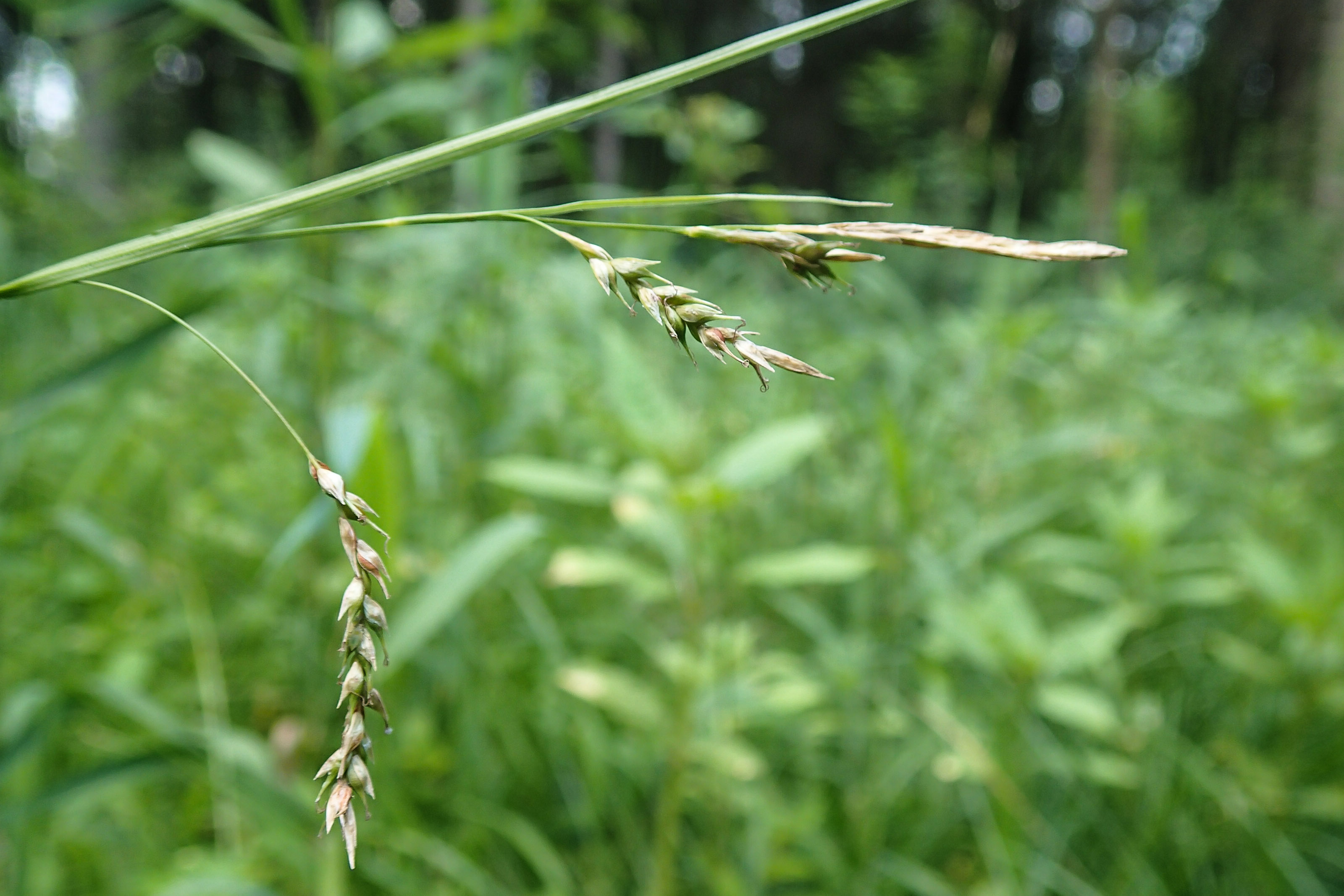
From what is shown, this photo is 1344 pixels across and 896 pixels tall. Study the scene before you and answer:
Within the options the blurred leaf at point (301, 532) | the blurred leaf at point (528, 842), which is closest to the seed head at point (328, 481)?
the blurred leaf at point (301, 532)

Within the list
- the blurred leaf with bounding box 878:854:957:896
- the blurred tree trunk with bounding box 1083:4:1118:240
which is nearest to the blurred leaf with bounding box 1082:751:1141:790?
the blurred leaf with bounding box 878:854:957:896

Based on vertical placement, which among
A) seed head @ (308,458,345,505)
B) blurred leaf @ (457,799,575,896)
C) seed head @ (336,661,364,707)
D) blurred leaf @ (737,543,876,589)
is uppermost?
seed head @ (308,458,345,505)

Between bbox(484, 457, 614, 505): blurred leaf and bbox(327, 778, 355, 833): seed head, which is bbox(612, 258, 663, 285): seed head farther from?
bbox(484, 457, 614, 505): blurred leaf

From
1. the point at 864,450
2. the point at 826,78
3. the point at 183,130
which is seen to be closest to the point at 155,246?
the point at 864,450

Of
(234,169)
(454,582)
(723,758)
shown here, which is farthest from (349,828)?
(234,169)

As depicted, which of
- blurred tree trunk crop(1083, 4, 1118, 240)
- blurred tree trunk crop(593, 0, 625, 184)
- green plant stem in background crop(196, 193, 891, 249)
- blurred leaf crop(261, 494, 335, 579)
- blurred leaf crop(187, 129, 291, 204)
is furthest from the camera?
blurred tree trunk crop(593, 0, 625, 184)

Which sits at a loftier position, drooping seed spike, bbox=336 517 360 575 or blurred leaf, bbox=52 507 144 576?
drooping seed spike, bbox=336 517 360 575

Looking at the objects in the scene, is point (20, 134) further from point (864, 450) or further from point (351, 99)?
point (864, 450)
